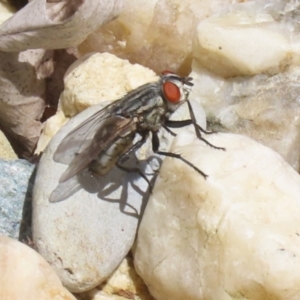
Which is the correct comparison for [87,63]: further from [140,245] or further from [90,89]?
[140,245]

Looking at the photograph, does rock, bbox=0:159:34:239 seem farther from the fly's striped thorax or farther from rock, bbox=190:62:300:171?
rock, bbox=190:62:300:171

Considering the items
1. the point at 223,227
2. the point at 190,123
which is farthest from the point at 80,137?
the point at 223,227

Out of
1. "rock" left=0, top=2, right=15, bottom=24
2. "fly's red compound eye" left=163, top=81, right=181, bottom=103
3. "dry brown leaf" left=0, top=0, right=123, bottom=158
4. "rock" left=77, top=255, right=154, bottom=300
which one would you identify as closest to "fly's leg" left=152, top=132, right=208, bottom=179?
"fly's red compound eye" left=163, top=81, right=181, bottom=103

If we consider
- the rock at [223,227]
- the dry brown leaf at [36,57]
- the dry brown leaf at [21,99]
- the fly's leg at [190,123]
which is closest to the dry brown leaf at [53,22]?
the dry brown leaf at [36,57]

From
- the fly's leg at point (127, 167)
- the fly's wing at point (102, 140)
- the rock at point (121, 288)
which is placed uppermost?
the fly's wing at point (102, 140)

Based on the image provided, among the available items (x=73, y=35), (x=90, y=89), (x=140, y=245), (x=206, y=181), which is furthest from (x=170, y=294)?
(x=73, y=35)

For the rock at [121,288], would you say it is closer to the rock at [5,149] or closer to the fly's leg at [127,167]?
the fly's leg at [127,167]
